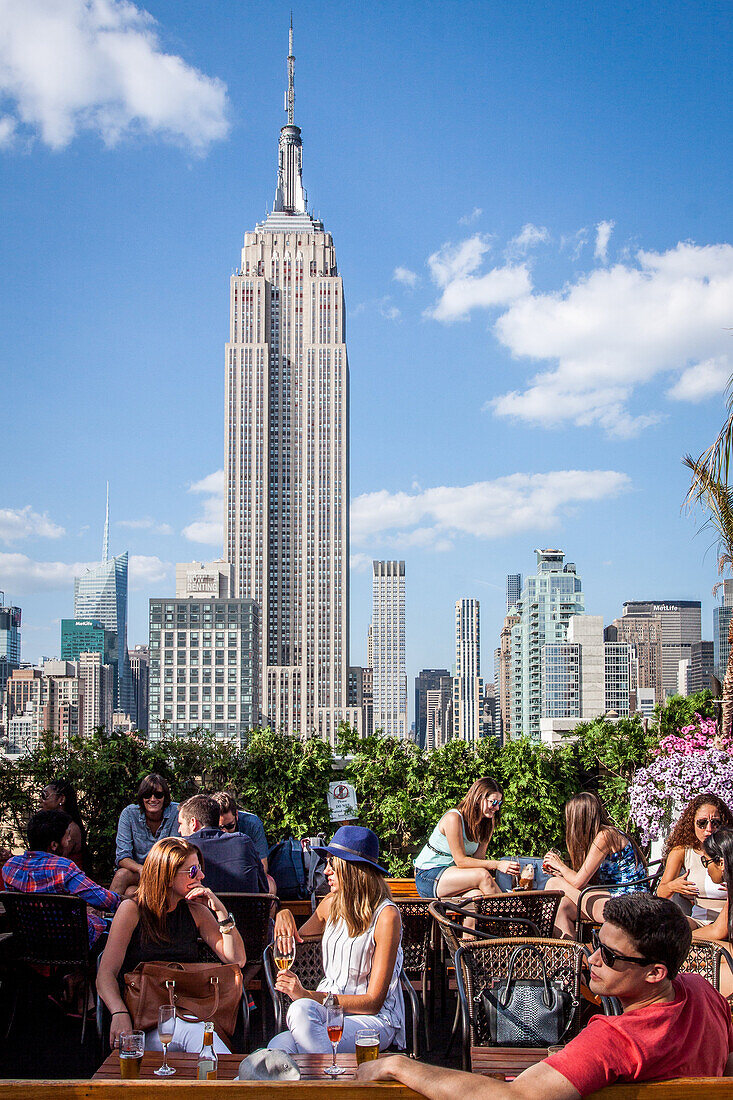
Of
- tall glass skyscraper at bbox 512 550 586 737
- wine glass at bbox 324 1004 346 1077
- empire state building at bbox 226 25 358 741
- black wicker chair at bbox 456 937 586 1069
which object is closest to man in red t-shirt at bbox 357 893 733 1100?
wine glass at bbox 324 1004 346 1077

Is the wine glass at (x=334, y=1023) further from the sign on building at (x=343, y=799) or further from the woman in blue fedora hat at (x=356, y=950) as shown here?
the sign on building at (x=343, y=799)

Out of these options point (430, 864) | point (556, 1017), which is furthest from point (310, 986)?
point (430, 864)

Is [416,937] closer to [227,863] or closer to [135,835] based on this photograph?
[227,863]

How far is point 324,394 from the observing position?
142375 mm

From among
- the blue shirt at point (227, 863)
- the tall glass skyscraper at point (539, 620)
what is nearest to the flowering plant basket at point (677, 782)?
the blue shirt at point (227, 863)

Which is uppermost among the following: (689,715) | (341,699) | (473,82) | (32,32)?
(473,82)

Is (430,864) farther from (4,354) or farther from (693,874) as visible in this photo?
(4,354)

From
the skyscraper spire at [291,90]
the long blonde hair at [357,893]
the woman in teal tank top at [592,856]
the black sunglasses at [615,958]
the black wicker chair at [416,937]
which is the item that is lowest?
the black wicker chair at [416,937]

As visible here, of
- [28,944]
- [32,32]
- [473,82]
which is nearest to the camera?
[28,944]

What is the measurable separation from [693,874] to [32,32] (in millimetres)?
14182

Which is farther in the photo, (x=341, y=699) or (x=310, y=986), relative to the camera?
(x=341, y=699)

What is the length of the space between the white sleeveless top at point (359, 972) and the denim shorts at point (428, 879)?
231 cm

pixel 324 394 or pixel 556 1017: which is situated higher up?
pixel 324 394

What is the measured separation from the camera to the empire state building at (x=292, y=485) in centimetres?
13962
